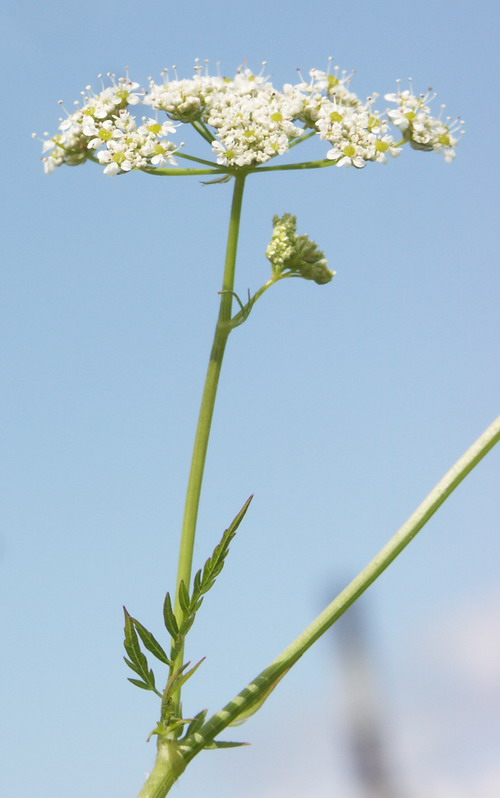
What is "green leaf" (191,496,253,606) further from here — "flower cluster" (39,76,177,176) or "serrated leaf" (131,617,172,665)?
"flower cluster" (39,76,177,176)

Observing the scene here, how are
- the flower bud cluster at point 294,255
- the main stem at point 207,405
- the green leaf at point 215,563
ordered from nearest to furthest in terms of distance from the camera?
1. the green leaf at point 215,563
2. the main stem at point 207,405
3. the flower bud cluster at point 294,255

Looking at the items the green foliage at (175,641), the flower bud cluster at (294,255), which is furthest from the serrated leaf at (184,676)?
the flower bud cluster at (294,255)

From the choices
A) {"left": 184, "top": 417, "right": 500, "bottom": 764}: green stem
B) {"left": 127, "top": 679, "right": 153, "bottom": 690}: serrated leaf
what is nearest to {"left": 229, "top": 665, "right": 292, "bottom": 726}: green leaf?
{"left": 184, "top": 417, "right": 500, "bottom": 764}: green stem

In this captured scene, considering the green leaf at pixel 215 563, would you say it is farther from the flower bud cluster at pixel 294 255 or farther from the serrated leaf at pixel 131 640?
the flower bud cluster at pixel 294 255

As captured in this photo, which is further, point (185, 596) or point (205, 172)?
point (205, 172)

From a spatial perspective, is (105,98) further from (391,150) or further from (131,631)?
(131,631)

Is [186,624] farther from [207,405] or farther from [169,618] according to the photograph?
[207,405]

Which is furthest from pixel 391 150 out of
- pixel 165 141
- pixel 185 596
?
pixel 185 596
